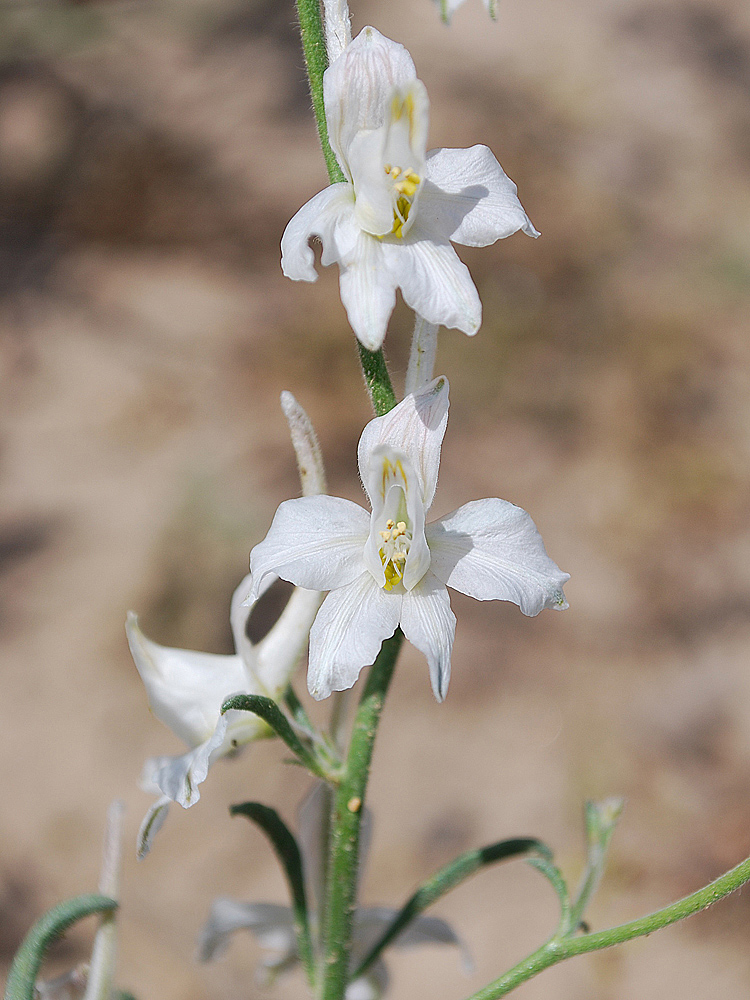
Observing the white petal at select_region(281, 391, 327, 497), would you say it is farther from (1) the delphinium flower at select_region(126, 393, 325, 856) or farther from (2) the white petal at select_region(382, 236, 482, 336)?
(2) the white petal at select_region(382, 236, 482, 336)

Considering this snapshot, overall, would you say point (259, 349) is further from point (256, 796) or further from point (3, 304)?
point (256, 796)

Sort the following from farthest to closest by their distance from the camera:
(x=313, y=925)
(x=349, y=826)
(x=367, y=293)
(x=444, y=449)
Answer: (x=444, y=449) < (x=313, y=925) < (x=349, y=826) < (x=367, y=293)

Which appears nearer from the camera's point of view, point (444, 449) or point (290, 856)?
point (290, 856)

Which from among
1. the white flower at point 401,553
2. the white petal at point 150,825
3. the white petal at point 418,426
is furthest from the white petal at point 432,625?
the white petal at point 150,825

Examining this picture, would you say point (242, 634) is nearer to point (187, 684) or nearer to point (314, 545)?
point (187, 684)

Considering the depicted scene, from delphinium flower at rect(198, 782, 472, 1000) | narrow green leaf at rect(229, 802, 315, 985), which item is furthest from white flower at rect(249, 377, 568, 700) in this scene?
delphinium flower at rect(198, 782, 472, 1000)

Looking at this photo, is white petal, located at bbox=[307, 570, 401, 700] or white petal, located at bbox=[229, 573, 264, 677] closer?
white petal, located at bbox=[307, 570, 401, 700]

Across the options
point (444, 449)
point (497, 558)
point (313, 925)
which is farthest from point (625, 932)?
point (444, 449)
